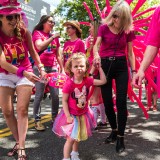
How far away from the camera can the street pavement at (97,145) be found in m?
3.58

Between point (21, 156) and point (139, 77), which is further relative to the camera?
point (21, 156)

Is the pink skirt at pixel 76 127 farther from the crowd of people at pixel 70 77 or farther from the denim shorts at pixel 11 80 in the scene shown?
the denim shorts at pixel 11 80

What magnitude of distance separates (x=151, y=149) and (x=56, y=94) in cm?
189

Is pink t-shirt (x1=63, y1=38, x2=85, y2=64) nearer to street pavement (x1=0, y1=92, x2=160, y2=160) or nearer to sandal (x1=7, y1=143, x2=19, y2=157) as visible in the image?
street pavement (x1=0, y1=92, x2=160, y2=160)

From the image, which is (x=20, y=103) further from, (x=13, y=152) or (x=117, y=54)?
(x=117, y=54)

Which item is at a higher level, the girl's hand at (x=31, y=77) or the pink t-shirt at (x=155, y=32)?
the pink t-shirt at (x=155, y=32)

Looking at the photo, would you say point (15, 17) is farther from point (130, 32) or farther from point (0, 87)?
point (130, 32)

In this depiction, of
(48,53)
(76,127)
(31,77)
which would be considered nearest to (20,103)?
(31,77)

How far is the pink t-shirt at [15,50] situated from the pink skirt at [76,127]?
0.72m

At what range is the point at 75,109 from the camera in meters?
3.30

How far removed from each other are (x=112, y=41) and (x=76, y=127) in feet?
4.23

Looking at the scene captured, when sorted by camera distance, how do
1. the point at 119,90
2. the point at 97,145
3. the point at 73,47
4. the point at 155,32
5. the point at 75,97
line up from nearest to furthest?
the point at 155,32 < the point at 75,97 < the point at 119,90 < the point at 97,145 < the point at 73,47

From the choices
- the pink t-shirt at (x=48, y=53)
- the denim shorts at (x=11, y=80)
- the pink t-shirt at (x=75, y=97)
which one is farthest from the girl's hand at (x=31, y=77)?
the pink t-shirt at (x=48, y=53)

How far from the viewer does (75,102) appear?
3299 millimetres
